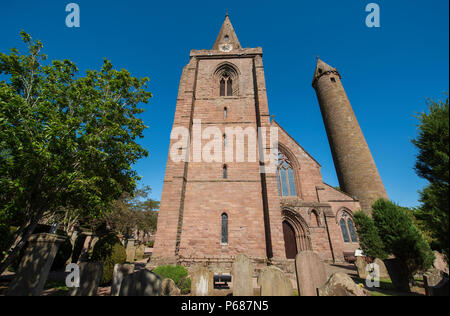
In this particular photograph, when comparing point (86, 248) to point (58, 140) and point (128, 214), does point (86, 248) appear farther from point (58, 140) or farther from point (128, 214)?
point (58, 140)

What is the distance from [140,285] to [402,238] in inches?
421

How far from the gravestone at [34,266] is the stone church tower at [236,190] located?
5658 mm

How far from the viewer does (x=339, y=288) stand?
3.96 metres

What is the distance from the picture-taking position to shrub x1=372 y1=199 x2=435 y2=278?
7668 millimetres

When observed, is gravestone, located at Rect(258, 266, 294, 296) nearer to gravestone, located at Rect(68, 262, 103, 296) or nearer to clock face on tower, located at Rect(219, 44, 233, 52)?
gravestone, located at Rect(68, 262, 103, 296)

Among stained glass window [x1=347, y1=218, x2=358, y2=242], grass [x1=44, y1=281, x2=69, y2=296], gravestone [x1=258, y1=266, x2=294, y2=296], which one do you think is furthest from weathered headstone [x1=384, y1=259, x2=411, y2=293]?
grass [x1=44, y1=281, x2=69, y2=296]

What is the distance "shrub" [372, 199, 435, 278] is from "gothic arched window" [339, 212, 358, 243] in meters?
7.55

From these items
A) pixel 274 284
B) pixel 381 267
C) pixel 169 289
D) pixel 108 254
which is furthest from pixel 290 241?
pixel 108 254

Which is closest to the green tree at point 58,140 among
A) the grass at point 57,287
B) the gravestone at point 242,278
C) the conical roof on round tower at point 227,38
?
the grass at point 57,287

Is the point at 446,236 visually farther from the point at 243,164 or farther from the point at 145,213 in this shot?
the point at 145,213

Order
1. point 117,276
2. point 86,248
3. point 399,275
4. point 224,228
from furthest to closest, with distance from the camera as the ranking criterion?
point 86,248 < point 224,228 < point 399,275 < point 117,276

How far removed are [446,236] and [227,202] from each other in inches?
359

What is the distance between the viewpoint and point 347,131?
20906mm
